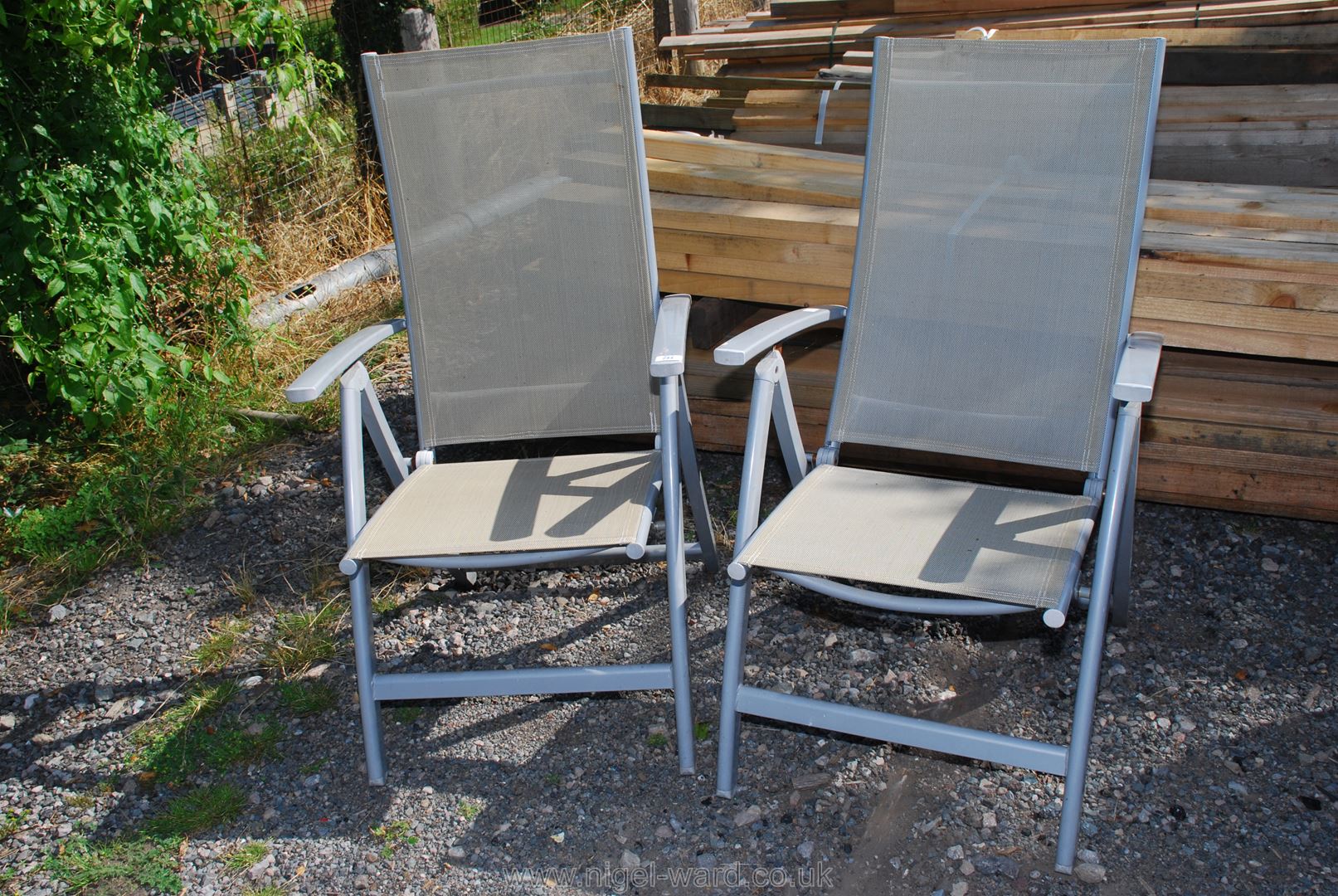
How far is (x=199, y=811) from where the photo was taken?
97.3 inches

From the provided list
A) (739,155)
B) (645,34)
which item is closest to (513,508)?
(739,155)

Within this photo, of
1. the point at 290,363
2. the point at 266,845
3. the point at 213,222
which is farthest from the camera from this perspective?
the point at 290,363

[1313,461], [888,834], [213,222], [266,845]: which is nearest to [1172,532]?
[1313,461]

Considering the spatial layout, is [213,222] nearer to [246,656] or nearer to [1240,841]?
[246,656]

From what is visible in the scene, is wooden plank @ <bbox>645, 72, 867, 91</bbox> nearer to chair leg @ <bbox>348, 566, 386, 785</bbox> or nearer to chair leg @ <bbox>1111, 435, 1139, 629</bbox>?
chair leg @ <bbox>1111, 435, 1139, 629</bbox>

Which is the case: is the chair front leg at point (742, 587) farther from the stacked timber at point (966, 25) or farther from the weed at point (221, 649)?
the stacked timber at point (966, 25)

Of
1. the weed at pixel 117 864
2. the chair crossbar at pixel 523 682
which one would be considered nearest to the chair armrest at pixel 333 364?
the chair crossbar at pixel 523 682

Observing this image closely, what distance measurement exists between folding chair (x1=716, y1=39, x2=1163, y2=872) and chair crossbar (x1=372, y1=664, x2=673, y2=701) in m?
0.20

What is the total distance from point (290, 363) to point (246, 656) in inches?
66.7

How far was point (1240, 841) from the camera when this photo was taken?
2.22 metres

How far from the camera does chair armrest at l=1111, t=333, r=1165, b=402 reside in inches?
80.0

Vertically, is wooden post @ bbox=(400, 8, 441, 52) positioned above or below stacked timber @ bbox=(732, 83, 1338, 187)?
above

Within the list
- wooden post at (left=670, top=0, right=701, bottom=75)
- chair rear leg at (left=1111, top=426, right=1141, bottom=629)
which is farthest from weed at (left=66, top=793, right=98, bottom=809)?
wooden post at (left=670, top=0, right=701, bottom=75)

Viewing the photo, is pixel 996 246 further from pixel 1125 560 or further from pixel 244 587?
pixel 244 587
